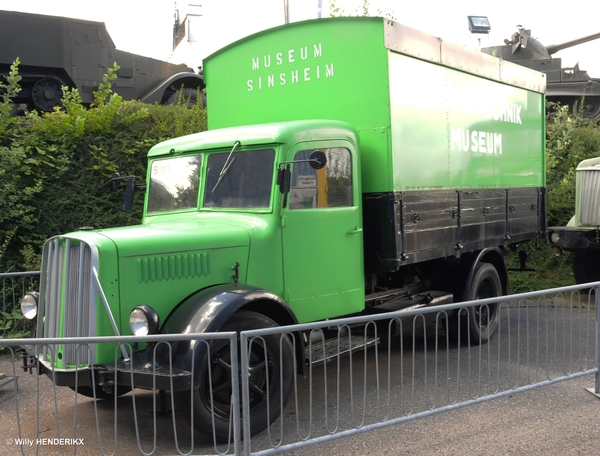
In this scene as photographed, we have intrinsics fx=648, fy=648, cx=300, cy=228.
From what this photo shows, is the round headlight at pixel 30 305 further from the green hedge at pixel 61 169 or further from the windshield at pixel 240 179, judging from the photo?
the green hedge at pixel 61 169

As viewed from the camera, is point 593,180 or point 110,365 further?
point 593,180

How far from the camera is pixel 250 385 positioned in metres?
4.34

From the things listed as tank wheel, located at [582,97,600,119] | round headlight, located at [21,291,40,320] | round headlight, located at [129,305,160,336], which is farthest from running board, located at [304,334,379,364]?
tank wheel, located at [582,97,600,119]

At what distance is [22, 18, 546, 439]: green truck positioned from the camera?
4.28 meters

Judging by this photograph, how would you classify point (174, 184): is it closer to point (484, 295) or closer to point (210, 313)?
point (210, 313)

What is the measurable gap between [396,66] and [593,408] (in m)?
3.29

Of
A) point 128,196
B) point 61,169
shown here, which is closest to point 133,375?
point 128,196

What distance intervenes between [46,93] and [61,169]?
3.61 metres

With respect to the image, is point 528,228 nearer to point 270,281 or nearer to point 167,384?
point 270,281

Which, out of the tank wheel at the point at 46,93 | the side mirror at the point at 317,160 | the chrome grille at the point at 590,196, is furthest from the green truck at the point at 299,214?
the tank wheel at the point at 46,93

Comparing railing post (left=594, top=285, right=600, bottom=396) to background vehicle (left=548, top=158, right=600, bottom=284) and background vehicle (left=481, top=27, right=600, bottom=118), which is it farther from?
background vehicle (left=481, top=27, right=600, bottom=118)

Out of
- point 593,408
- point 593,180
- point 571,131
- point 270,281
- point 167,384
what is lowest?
point 593,408

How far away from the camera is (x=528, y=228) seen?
8.10 m

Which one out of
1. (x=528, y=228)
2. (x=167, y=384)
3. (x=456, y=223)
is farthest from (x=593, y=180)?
(x=167, y=384)
